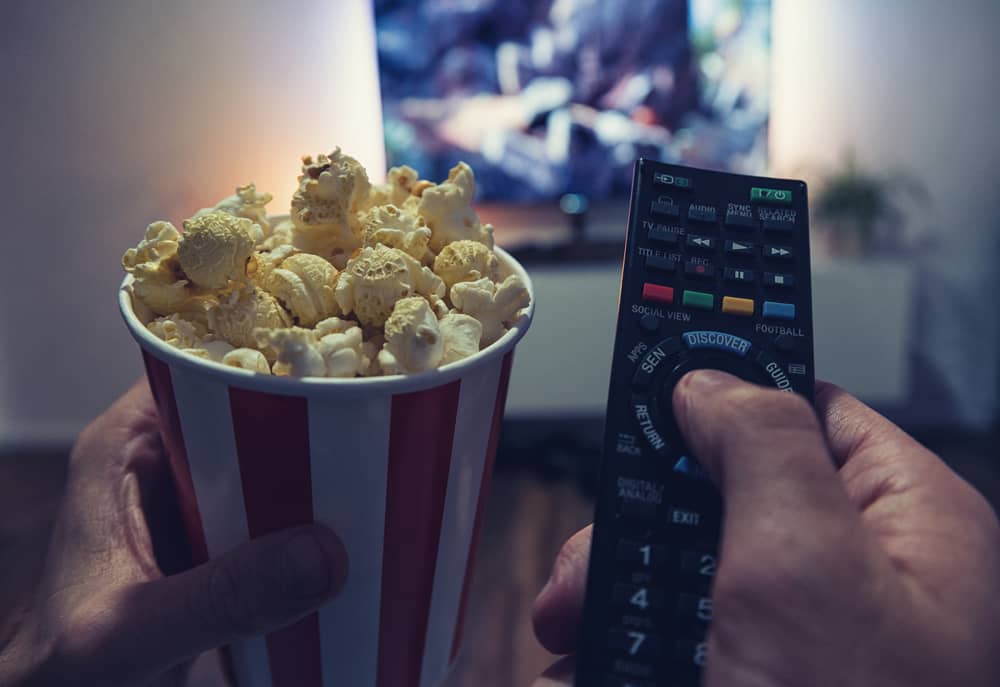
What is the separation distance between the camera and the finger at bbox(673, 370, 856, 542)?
1.13 feet

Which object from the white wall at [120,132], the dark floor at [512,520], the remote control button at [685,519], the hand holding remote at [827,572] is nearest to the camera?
the hand holding remote at [827,572]

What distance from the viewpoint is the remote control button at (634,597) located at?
0.43 metres

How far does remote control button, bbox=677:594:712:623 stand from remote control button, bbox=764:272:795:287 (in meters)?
0.21

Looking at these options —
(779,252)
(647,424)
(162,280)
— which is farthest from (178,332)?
(779,252)

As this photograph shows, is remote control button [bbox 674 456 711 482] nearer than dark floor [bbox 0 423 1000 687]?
Yes

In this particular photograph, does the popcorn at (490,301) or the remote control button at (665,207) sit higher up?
the remote control button at (665,207)

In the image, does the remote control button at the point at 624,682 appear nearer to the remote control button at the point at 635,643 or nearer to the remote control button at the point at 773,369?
the remote control button at the point at 635,643

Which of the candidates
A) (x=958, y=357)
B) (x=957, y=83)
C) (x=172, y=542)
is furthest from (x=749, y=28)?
(x=172, y=542)

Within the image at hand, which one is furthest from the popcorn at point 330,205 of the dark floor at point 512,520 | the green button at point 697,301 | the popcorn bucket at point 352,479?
the dark floor at point 512,520

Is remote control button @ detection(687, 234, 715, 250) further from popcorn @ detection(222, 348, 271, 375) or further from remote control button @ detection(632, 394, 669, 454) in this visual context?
popcorn @ detection(222, 348, 271, 375)

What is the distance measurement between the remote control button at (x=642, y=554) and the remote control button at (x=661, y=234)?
0.65ft

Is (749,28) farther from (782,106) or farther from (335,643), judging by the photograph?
(335,643)

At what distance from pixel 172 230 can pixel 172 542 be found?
283mm

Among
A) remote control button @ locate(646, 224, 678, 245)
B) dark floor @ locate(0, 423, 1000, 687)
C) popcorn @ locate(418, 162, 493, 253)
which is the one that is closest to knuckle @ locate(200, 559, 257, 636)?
popcorn @ locate(418, 162, 493, 253)
